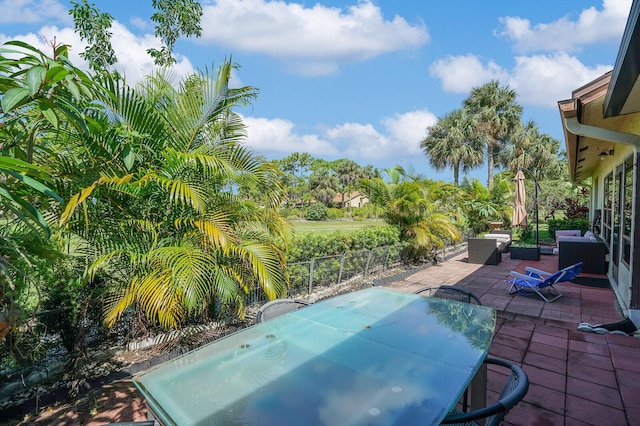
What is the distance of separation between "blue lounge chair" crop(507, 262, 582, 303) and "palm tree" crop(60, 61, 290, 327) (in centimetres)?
493

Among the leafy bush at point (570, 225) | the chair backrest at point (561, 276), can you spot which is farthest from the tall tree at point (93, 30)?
the leafy bush at point (570, 225)

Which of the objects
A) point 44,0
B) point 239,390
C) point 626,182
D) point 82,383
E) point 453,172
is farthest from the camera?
point 453,172

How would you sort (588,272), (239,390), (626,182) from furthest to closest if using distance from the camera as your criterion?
(588,272)
(626,182)
(239,390)

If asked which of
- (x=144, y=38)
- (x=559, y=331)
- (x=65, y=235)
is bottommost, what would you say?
(x=559, y=331)

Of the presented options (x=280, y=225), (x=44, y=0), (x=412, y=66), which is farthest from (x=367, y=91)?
(x=280, y=225)

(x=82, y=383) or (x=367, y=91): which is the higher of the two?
(x=367, y=91)

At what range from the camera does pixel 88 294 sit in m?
3.55

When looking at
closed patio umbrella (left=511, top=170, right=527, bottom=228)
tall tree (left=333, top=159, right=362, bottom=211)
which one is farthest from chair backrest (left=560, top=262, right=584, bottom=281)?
tall tree (left=333, top=159, right=362, bottom=211)

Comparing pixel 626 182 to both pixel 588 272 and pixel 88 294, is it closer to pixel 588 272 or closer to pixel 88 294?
pixel 588 272

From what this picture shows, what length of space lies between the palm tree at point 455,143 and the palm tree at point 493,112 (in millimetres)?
637

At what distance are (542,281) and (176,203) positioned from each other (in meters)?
6.38

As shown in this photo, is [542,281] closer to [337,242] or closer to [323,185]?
[337,242]

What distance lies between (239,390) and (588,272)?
9.44m

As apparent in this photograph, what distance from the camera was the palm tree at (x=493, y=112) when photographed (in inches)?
955
